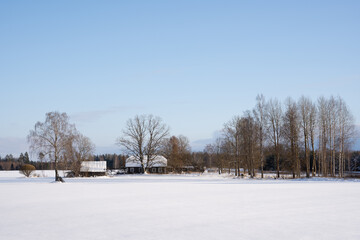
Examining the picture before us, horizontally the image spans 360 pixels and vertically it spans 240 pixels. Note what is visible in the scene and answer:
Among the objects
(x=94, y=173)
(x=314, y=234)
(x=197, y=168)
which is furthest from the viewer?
(x=197, y=168)

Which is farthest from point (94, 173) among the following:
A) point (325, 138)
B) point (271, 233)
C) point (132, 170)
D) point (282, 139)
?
point (271, 233)

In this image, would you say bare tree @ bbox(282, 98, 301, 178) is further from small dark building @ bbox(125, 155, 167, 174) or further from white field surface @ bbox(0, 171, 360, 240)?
small dark building @ bbox(125, 155, 167, 174)

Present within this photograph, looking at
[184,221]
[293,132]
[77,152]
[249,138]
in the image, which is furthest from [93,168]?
[184,221]

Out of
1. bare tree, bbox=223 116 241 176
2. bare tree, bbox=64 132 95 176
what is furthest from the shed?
bare tree, bbox=223 116 241 176

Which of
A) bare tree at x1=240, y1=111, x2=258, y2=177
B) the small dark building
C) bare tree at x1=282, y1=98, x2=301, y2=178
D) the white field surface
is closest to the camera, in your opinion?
the white field surface

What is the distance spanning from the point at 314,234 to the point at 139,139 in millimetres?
63149

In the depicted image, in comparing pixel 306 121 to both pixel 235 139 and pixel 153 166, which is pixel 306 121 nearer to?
pixel 235 139

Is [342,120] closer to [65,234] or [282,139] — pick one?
[282,139]

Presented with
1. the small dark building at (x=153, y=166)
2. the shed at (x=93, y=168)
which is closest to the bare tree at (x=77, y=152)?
the shed at (x=93, y=168)

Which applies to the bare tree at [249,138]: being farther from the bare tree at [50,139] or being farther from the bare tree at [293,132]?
the bare tree at [50,139]

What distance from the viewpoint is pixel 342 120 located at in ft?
149

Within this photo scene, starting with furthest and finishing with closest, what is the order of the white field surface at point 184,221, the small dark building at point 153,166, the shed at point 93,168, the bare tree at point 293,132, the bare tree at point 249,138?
the small dark building at point 153,166, the shed at point 93,168, the bare tree at point 249,138, the bare tree at point 293,132, the white field surface at point 184,221

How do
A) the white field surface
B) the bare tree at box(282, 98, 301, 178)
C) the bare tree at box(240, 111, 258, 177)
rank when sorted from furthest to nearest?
the bare tree at box(240, 111, 258, 177), the bare tree at box(282, 98, 301, 178), the white field surface

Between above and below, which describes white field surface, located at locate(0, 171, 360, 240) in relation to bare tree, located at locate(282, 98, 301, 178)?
below
